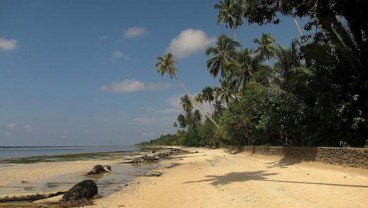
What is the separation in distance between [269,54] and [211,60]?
957 cm

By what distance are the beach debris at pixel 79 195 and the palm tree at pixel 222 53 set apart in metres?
46.9

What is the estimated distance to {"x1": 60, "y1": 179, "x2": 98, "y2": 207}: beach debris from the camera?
12.5 meters

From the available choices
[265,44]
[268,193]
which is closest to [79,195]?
[268,193]

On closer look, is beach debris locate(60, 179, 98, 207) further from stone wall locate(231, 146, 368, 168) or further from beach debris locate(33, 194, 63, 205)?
stone wall locate(231, 146, 368, 168)

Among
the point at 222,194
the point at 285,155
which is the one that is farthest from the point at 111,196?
the point at 285,155

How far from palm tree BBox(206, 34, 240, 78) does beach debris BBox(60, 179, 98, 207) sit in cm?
4691

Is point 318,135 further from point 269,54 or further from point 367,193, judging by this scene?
point 269,54

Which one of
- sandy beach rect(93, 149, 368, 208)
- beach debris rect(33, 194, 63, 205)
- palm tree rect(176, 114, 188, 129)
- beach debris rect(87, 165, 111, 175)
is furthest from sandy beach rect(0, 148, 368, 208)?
palm tree rect(176, 114, 188, 129)

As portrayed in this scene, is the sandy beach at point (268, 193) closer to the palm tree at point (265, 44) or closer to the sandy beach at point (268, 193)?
the sandy beach at point (268, 193)

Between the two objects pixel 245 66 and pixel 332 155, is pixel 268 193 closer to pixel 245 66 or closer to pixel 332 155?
pixel 332 155

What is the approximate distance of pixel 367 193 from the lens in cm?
1060

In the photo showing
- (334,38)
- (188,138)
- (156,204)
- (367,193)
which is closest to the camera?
(367,193)

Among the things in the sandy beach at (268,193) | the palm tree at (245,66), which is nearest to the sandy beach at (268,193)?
the sandy beach at (268,193)

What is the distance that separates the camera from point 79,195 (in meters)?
13.1
